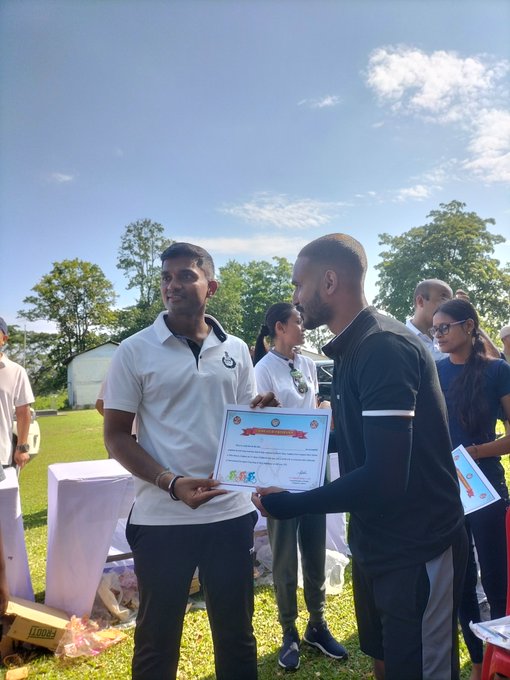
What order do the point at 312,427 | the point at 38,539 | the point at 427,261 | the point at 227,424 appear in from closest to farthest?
the point at 312,427 → the point at 227,424 → the point at 38,539 → the point at 427,261

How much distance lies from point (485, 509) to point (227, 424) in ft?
5.65

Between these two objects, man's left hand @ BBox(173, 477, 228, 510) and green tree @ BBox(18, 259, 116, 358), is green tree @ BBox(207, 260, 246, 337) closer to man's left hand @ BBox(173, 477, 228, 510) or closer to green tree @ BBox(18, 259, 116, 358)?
green tree @ BBox(18, 259, 116, 358)

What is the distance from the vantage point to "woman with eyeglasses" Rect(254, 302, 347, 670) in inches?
126

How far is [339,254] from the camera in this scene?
1.84m

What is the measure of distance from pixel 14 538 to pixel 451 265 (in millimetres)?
34613

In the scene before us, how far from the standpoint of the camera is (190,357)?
2.29m

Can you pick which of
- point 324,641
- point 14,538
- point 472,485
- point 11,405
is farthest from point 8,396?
point 472,485

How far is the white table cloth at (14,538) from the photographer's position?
3324 millimetres

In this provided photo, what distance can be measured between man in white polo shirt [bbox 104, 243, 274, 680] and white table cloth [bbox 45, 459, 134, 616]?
1459mm

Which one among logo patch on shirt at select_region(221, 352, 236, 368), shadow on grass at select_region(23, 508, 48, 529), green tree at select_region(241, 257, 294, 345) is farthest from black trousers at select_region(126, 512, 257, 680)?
green tree at select_region(241, 257, 294, 345)

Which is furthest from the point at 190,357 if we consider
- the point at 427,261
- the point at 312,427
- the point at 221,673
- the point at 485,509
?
the point at 427,261

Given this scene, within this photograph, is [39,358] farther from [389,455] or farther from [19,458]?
[389,455]

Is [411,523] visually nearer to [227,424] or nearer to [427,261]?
[227,424]

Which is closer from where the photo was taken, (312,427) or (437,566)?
(437,566)
